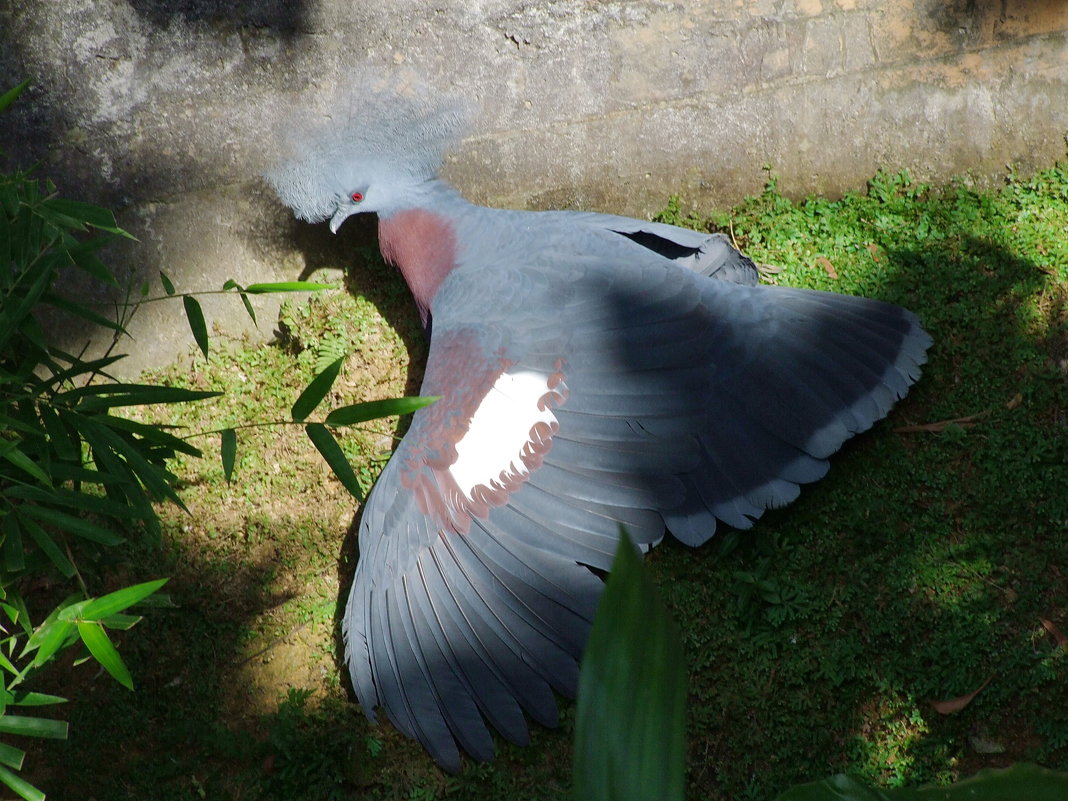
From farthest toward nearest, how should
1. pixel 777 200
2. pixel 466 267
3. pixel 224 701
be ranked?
1. pixel 777 200
2. pixel 466 267
3. pixel 224 701

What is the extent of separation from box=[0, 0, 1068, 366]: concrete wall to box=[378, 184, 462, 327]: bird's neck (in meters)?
0.33

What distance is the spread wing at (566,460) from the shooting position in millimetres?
2270

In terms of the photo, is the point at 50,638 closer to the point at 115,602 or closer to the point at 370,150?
the point at 115,602

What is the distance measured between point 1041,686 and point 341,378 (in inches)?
93.4

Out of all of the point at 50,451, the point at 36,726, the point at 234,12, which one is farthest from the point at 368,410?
the point at 234,12

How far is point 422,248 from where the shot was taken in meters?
2.92

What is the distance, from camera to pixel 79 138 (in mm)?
3186

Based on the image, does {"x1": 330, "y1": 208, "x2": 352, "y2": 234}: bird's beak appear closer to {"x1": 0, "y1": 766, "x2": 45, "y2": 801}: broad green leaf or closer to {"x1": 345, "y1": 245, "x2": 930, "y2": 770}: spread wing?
{"x1": 345, "y1": 245, "x2": 930, "y2": 770}: spread wing

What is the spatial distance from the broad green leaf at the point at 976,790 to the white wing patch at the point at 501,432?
135 cm

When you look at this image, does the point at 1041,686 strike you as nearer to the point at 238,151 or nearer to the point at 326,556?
the point at 326,556

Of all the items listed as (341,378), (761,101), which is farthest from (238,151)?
(761,101)

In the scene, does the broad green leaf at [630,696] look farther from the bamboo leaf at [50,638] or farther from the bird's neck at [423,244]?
the bird's neck at [423,244]

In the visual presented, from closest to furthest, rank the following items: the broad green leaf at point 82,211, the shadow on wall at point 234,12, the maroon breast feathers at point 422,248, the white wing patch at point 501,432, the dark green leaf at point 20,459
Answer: the dark green leaf at point 20,459 < the broad green leaf at point 82,211 < the white wing patch at point 501,432 < the maroon breast feathers at point 422,248 < the shadow on wall at point 234,12

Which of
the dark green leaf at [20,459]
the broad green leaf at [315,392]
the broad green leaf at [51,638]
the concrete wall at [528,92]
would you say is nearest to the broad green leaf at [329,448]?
the broad green leaf at [315,392]
